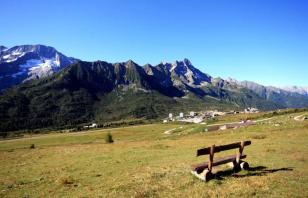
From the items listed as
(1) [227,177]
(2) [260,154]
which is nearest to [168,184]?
(1) [227,177]

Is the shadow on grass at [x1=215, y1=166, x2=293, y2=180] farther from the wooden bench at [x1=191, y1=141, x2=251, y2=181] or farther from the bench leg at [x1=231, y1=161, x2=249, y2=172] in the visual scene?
the wooden bench at [x1=191, y1=141, x2=251, y2=181]

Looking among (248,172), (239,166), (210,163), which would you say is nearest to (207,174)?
(210,163)

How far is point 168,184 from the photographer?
2030cm

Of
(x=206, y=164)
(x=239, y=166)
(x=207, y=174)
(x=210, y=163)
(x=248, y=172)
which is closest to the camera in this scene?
(x=207, y=174)

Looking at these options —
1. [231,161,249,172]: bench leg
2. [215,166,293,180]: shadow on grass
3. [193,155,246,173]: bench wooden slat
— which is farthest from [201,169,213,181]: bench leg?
[231,161,249,172]: bench leg

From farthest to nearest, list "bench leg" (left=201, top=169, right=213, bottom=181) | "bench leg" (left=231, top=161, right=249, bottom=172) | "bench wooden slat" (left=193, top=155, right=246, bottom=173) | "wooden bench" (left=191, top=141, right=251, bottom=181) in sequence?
"bench leg" (left=231, top=161, right=249, bottom=172) → "bench wooden slat" (left=193, top=155, right=246, bottom=173) → "wooden bench" (left=191, top=141, right=251, bottom=181) → "bench leg" (left=201, top=169, right=213, bottom=181)

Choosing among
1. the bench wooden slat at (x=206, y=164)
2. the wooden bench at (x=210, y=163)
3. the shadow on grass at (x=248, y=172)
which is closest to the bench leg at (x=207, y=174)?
the wooden bench at (x=210, y=163)

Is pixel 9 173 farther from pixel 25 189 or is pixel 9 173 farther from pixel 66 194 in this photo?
pixel 66 194

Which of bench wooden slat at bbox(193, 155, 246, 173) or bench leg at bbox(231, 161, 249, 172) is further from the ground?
bench wooden slat at bbox(193, 155, 246, 173)

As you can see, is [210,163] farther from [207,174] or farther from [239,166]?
[239,166]

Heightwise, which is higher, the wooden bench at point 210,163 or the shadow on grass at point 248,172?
the wooden bench at point 210,163

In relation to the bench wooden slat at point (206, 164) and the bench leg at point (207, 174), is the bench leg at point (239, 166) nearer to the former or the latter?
the bench wooden slat at point (206, 164)

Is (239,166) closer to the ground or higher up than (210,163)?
closer to the ground

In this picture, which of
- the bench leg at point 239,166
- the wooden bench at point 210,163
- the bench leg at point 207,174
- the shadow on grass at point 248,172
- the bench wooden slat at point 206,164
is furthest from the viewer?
the bench leg at point 239,166
